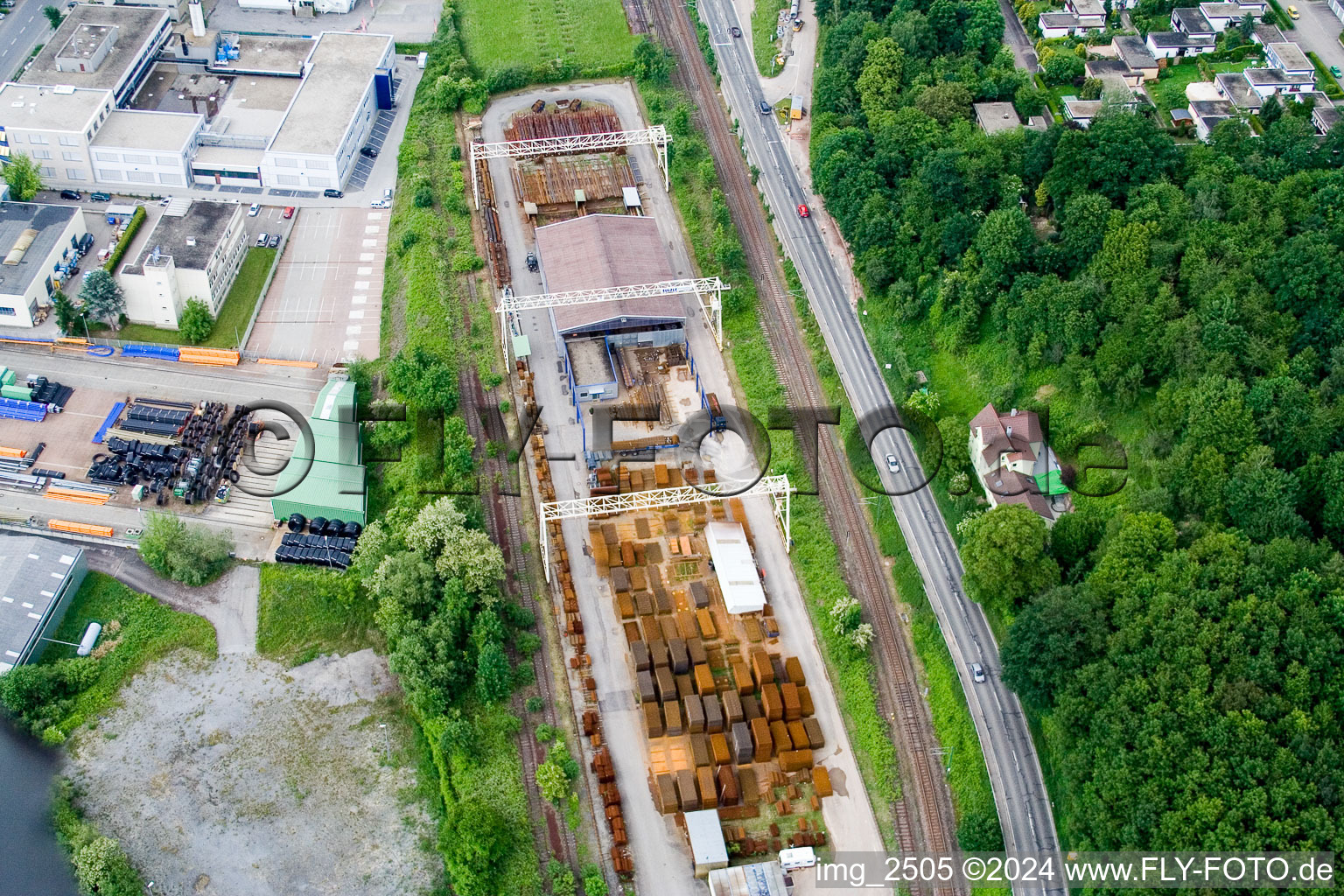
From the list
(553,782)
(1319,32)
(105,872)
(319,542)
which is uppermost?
(1319,32)

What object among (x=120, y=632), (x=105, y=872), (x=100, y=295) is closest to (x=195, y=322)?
(x=100, y=295)

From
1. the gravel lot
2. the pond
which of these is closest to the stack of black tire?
the gravel lot

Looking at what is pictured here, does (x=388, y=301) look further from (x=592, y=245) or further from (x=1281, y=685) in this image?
(x=1281, y=685)

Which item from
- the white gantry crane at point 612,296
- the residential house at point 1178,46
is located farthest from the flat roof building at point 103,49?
the residential house at point 1178,46

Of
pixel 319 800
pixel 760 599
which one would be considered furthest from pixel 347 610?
pixel 760 599

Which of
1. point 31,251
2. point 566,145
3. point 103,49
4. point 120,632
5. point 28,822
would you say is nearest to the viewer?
point 28,822

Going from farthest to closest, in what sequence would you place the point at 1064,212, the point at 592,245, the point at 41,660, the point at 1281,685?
the point at 592,245
the point at 1064,212
the point at 41,660
the point at 1281,685

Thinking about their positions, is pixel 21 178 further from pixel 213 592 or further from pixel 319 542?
pixel 319 542
